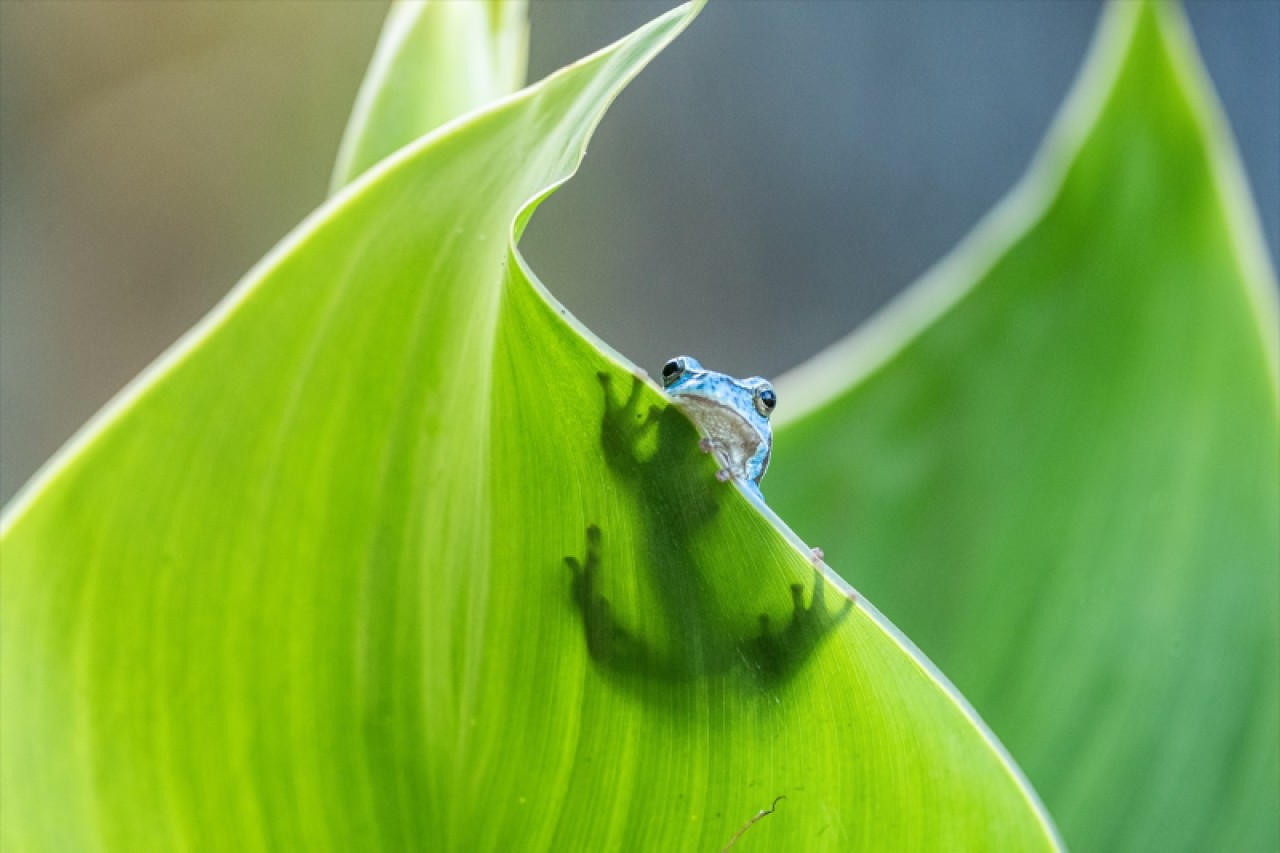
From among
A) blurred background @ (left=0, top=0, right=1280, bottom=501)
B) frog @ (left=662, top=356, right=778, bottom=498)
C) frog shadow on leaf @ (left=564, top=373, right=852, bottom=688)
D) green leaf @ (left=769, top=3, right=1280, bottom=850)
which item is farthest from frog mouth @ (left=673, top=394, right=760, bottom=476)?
blurred background @ (left=0, top=0, right=1280, bottom=501)

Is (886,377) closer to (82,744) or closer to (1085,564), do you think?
(1085,564)

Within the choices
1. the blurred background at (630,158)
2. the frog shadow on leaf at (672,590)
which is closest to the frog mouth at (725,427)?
the frog shadow on leaf at (672,590)

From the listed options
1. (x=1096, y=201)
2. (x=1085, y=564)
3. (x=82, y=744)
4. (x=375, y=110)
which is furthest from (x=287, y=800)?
(x=1096, y=201)

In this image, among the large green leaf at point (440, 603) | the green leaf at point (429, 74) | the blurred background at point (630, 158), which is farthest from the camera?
the blurred background at point (630, 158)

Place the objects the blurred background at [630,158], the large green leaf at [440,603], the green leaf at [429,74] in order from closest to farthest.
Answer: the large green leaf at [440,603] < the green leaf at [429,74] < the blurred background at [630,158]

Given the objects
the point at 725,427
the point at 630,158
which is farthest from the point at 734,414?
the point at 630,158

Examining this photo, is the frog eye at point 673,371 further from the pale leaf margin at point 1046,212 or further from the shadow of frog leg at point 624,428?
the shadow of frog leg at point 624,428

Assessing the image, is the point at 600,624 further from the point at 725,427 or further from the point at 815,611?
the point at 725,427
